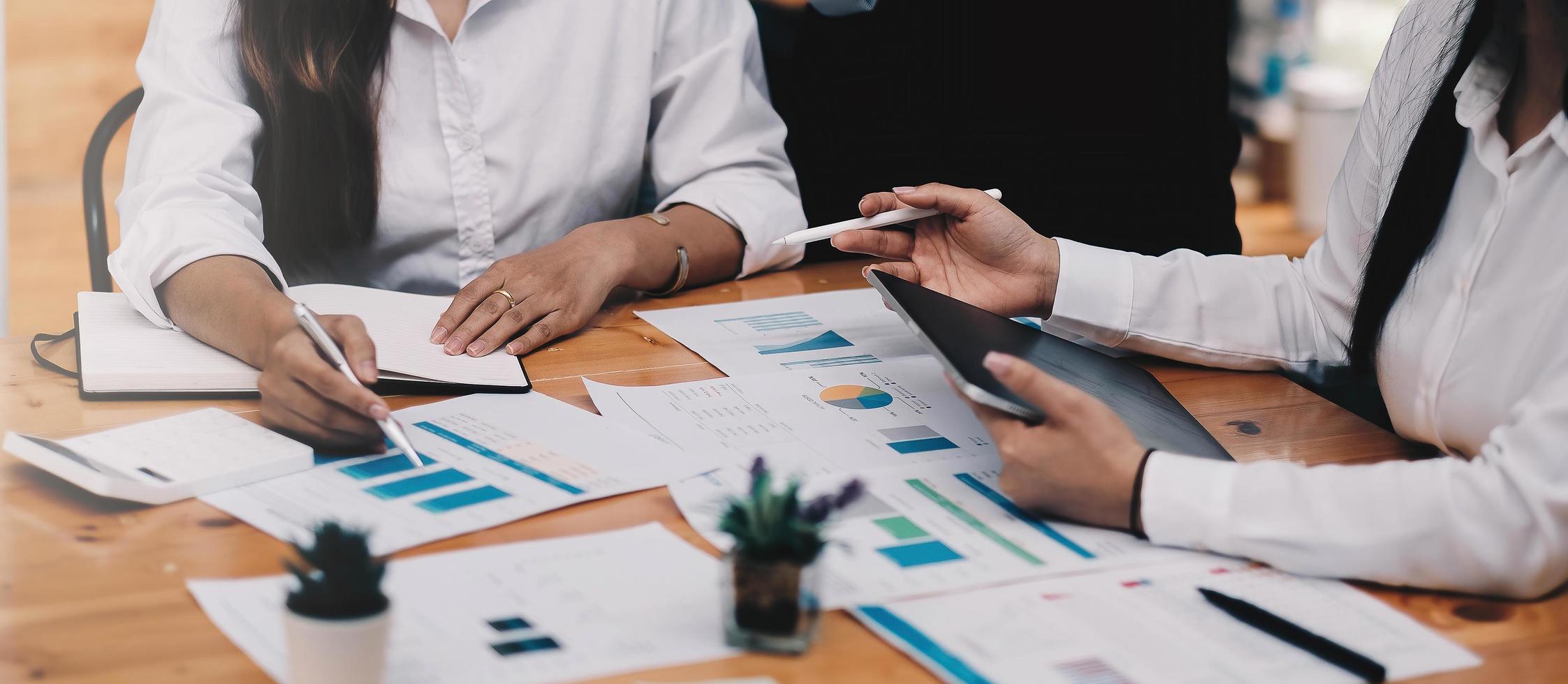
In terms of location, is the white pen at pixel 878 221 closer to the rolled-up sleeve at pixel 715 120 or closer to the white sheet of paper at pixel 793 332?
the white sheet of paper at pixel 793 332

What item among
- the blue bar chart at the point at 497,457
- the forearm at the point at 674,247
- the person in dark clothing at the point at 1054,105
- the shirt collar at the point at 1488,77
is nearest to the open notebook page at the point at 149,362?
the blue bar chart at the point at 497,457

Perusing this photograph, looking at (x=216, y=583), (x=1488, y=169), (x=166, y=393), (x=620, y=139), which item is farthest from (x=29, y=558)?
(x=1488, y=169)

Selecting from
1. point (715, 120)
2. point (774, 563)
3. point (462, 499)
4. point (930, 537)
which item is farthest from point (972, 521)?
point (715, 120)

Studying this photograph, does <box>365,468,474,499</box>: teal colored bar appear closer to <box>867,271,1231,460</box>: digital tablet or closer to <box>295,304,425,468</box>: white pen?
<box>295,304,425,468</box>: white pen

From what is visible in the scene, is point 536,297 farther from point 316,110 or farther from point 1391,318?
point 1391,318

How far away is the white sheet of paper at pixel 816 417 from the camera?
3.37ft

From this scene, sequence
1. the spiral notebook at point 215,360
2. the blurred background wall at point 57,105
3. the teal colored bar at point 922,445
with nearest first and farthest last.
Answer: the teal colored bar at point 922,445 → the spiral notebook at point 215,360 → the blurred background wall at point 57,105

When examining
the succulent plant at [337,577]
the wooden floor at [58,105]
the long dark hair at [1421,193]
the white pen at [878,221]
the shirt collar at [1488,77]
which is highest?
the shirt collar at [1488,77]

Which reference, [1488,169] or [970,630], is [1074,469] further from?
[1488,169]

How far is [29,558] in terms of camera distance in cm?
84

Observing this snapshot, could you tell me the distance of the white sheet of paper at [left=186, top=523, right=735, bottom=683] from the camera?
706 millimetres

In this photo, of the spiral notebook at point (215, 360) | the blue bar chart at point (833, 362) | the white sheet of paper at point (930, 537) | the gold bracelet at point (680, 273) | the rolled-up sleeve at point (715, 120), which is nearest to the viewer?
the white sheet of paper at point (930, 537)

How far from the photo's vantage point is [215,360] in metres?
1.19

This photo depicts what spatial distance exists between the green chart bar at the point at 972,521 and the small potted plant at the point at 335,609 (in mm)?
427
